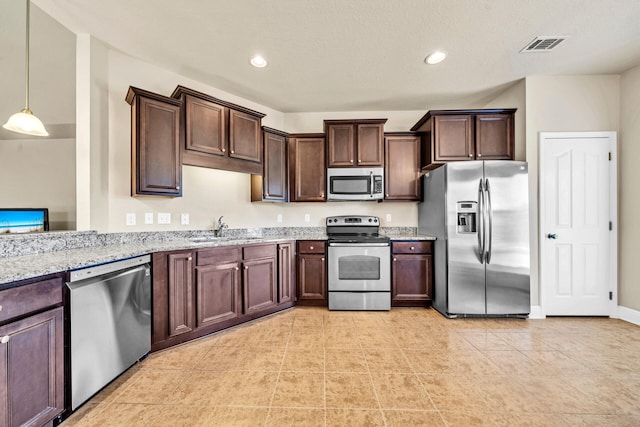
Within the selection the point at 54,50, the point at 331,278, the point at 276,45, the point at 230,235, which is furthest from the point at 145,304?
the point at 54,50

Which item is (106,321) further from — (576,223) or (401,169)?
(576,223)

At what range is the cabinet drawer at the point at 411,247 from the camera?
3248 mm

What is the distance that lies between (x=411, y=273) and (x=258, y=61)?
3.04m

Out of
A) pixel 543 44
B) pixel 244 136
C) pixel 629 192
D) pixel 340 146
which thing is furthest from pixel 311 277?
pixel 629 192

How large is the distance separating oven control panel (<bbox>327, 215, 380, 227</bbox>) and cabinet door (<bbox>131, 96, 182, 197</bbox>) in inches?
82.2

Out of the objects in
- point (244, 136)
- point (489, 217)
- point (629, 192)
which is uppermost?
point (244, 136)

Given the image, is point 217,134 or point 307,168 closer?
point 217,134

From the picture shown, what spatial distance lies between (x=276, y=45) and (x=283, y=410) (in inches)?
114

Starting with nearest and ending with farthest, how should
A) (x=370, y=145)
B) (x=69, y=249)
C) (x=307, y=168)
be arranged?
1. (x=69, y=249)
2. (x=370, y=145)
3. (x=307, y=168)

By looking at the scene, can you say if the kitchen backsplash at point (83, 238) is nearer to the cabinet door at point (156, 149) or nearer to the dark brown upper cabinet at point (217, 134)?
the cabinet door at point (156, 149)

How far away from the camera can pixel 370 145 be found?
350 cm

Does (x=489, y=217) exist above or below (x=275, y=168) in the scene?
below

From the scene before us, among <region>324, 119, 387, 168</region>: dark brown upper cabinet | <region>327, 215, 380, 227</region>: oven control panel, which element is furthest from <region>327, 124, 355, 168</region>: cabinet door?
<region>327, 215, 380, 227</region>: oven control panel

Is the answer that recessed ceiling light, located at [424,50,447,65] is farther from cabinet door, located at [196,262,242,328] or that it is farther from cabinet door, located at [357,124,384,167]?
cabinet door, located at [196,262,242,328]
